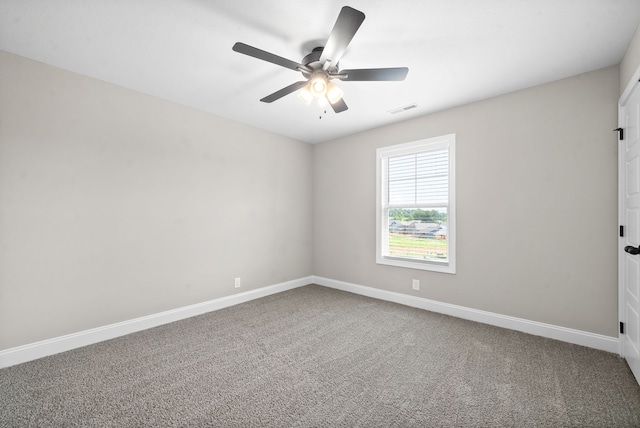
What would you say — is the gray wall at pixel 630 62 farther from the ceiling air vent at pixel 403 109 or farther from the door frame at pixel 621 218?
the ceiling air vent at pixel 403 109

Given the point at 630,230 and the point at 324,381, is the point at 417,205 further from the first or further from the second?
the point at 324,381

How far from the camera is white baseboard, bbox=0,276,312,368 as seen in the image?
2.40 meters

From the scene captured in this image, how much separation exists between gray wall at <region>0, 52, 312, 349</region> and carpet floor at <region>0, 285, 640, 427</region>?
0.46 metres

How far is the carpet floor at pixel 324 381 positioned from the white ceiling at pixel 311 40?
2.57 meters

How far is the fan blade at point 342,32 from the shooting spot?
5.15 feet

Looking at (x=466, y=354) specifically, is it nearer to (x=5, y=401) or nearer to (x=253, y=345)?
(x=253, y=345)

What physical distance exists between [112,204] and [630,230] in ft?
15.3

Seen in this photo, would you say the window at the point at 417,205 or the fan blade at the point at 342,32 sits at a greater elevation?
the fan blade at the point at 342,32

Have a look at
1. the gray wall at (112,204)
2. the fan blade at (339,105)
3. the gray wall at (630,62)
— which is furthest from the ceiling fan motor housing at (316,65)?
the gray wall at (630,62)

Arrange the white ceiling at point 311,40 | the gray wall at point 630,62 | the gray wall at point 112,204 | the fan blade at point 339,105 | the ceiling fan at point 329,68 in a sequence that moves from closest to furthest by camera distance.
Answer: the ceiling fan at point 329,68 → the white ceiling at point 311,40 → the gray wall at point 630,62 → the gray wall at point 112,204 → the fan blade at point 339,105

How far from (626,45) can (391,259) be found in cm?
309

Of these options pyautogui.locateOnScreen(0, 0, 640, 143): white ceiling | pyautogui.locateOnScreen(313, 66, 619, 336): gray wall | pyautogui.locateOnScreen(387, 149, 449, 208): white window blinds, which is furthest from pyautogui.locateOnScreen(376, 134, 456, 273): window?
pyautogui.locateOnScreen(0, 0, 640, 143): white ceiling

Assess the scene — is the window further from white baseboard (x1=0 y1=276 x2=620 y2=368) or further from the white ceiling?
the white ceiling

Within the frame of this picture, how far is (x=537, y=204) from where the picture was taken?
116 inches
